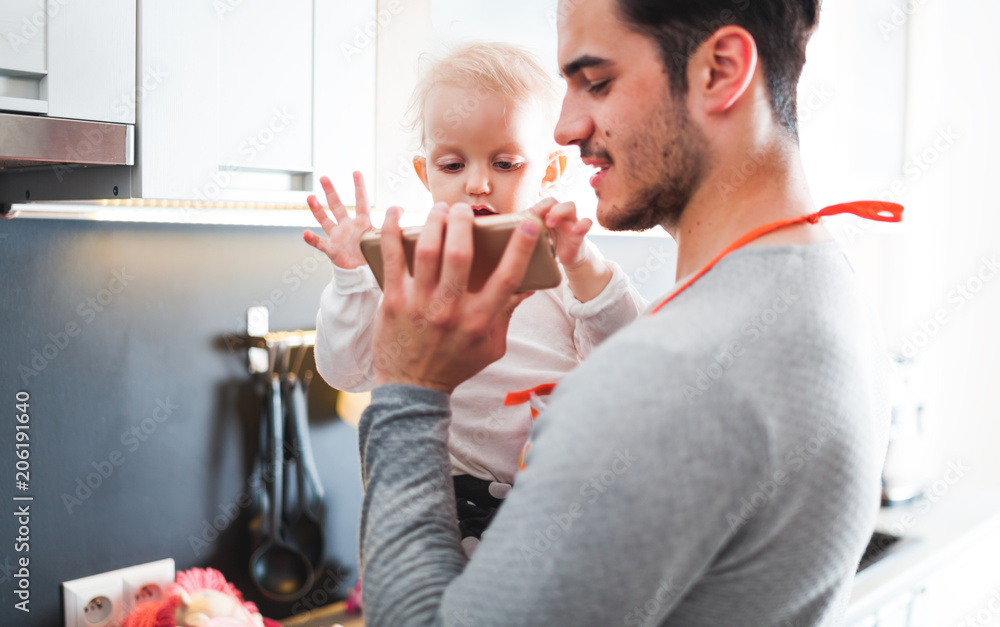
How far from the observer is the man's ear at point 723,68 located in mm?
677

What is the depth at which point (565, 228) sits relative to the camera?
92cm

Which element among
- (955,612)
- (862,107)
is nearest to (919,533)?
(955,612)

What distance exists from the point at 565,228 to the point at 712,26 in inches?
11.9

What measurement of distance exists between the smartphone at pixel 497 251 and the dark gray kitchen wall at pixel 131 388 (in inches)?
37.7

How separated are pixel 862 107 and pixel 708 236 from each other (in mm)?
1922

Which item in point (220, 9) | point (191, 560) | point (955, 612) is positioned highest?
point (220, 9)

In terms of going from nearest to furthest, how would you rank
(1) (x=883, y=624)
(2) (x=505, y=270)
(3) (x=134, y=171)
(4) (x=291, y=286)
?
(2) (x=505, y=270) < (3) (x=134, y=171) < (4) (x=291, y=286) < (1) (x=883, y=624)

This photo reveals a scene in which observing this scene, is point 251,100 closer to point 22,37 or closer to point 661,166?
point 22,37

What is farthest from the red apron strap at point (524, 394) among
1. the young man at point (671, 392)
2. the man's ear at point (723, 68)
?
the man's ear at point (723, 68)

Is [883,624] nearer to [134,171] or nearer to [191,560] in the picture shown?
[191,560]

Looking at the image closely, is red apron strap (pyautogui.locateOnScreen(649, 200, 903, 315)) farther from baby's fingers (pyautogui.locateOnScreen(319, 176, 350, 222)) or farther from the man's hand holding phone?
baby's fingers (pyautogui.locateOnScreen(319, 176, 350, 222))

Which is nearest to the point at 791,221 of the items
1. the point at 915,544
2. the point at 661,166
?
the point at 661,166

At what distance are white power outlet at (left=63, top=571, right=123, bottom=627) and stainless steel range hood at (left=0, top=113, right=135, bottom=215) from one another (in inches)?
28.8

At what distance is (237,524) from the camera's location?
1.66 m
